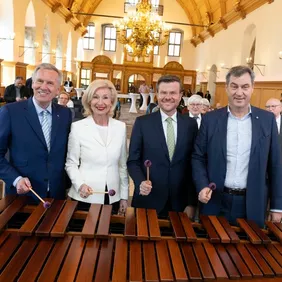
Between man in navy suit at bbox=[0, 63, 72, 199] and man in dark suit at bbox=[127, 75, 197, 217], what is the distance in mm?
569

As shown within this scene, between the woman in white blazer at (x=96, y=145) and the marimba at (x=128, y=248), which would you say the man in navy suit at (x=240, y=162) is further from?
the woman in white blazer at (x=96, y=145)

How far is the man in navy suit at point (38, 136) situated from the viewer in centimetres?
246

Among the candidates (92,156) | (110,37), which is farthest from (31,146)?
(110,37)

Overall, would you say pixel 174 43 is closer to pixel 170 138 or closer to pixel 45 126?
pixel 170 138

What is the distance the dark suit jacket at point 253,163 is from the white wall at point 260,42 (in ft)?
35.1

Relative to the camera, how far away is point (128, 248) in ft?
5.93

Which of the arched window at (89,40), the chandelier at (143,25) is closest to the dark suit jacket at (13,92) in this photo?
the chandelier at (143,25)

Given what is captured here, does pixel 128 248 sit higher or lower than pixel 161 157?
lower

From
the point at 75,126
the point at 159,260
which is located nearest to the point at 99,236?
the point at 159,260

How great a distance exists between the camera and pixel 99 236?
184cm

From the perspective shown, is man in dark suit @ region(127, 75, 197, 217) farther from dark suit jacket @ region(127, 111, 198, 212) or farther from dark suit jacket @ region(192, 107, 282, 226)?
dark suit jacket @ region(192, 107, 282, 226)

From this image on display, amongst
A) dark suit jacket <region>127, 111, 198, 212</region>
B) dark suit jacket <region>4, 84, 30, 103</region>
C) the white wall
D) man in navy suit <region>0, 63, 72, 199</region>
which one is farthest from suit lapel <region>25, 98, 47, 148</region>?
the white wall

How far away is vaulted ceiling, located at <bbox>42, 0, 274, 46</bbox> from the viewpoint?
1622 centimetres

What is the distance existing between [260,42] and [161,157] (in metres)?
13.1
